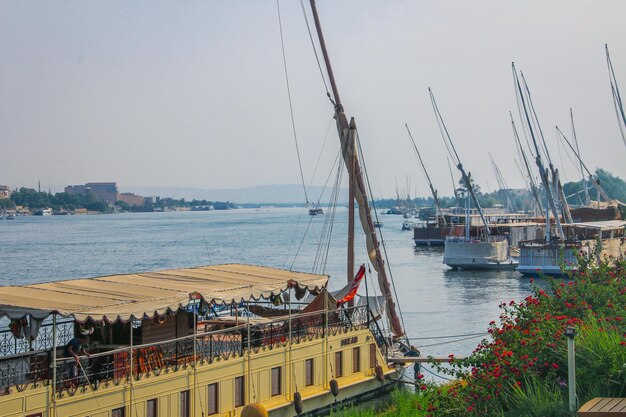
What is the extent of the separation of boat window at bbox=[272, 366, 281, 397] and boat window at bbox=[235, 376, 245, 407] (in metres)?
1.50

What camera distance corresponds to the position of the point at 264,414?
62.3 ft

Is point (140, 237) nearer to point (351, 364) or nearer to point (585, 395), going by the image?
point (351, 364)

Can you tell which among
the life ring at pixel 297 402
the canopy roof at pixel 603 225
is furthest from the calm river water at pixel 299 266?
the life ring at pixel 297 402

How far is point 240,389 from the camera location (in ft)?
85.8

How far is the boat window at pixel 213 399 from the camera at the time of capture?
25.1 metres

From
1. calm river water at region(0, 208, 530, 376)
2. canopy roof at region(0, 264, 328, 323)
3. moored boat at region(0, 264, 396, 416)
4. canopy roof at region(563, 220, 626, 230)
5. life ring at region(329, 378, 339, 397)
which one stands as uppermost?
canopy roof at region(563, 220, 626, 230)

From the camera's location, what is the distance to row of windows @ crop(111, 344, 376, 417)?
76.8ft

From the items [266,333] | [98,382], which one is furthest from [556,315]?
[98,382]

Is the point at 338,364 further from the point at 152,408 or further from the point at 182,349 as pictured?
the point at 152,408

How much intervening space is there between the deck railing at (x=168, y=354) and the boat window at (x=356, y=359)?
80 cm

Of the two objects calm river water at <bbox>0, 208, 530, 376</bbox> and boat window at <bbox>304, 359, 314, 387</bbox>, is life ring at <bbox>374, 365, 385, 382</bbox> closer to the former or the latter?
boat window at <bbox>304, 359, 314, 387</bbox>

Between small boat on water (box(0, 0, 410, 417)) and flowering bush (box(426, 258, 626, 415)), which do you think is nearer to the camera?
flowering bush (box(426, 258, 626, 415))

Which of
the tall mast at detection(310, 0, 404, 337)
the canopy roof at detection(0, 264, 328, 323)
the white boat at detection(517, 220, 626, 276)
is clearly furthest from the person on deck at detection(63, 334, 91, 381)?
the white boat at detection(517, 220, 626, 276)

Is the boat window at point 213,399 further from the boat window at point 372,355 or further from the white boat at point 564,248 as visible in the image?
the white boat at point 564,248
